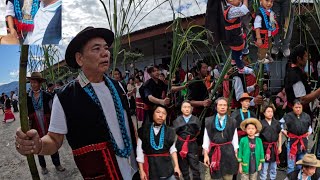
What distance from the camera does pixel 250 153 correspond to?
327 cm

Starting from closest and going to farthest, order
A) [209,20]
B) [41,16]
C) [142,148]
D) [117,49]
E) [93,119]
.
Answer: [41,16]
[209,20]
[93,119]
[117,49]
[142,148]

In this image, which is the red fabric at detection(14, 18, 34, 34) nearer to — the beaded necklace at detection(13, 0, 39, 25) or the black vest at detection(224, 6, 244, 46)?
the beaded necklace at detection(13, 0, 39, 25)

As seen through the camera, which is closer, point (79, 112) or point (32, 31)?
point (32, 31)

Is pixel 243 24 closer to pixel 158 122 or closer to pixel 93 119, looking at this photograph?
pixel 93 119

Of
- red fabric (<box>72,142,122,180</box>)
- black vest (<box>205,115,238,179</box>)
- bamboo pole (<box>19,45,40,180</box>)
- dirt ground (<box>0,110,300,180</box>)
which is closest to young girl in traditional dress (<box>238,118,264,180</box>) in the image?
black vest (<box>205,115,238,179</box>)

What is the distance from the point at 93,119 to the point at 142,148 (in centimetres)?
155

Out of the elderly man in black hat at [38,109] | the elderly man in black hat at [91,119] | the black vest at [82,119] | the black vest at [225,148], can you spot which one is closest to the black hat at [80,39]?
the elderly man in black hat at [91,119]

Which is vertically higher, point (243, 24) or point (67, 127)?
point (243, 24)

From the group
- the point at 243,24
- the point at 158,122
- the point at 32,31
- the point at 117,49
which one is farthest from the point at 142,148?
the point at 32,31

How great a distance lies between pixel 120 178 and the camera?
5.17 ft

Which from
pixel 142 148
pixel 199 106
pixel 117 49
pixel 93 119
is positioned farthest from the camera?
pixel 199 106

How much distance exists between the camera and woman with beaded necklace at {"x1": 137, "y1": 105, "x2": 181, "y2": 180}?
299cm

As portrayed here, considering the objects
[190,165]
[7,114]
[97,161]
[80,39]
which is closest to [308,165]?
[190,165]

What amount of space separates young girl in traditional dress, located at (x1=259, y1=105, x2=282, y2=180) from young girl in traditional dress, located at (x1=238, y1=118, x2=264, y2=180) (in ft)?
0.76
